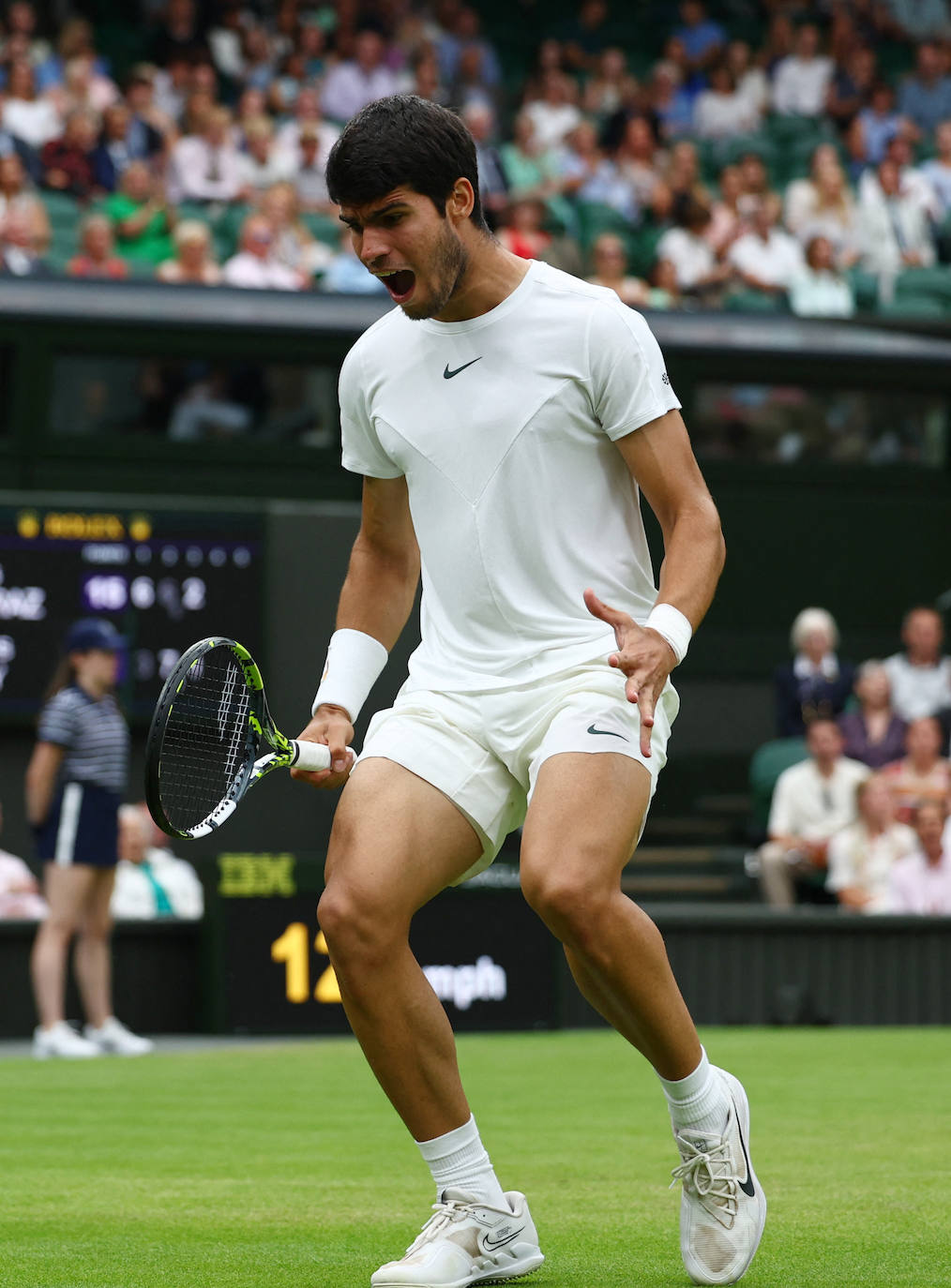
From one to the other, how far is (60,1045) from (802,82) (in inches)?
450

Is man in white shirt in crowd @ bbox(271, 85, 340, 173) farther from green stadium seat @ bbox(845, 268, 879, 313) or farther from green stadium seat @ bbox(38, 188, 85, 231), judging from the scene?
green stadium seat @ bbox(845, 268, 879, 313)

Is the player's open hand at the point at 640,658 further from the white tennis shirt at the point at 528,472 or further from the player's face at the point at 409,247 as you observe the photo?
the player's face at the point at 409,247

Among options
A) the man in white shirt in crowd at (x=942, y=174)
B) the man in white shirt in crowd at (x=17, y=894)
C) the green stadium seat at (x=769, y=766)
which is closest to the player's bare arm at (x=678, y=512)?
the man in white shirt in crowd at (x=17, y=894)

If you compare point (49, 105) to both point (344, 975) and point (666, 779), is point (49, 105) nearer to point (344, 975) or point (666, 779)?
point (666, 779)

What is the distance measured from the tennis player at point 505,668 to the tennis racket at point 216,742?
92 millimetres

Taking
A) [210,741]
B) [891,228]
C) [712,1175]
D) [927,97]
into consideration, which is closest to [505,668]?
[210,741]

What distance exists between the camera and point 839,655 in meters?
14.0

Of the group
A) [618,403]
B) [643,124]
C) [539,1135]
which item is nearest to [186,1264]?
[618,403]

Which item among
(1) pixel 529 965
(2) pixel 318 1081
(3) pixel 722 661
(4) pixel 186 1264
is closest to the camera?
(4) pixel 186 1264

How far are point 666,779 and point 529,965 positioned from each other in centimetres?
290

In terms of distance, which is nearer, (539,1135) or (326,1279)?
(326,1279)

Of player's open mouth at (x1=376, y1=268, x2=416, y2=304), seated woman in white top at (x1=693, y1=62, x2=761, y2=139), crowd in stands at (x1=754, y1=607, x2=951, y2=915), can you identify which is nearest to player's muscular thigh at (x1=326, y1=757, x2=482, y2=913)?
player's open mouth at (x1=376, y1=268, x2=416, y2=304)

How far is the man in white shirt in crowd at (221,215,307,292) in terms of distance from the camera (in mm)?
13102

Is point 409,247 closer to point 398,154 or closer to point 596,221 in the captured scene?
point 398,154
